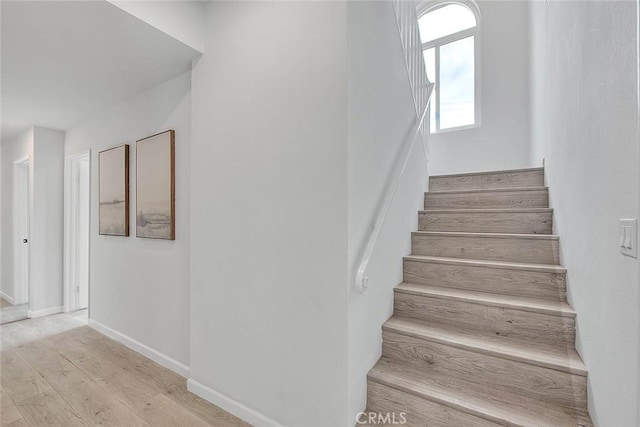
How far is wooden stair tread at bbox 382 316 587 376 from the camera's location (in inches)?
54.8

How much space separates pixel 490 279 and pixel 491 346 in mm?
502

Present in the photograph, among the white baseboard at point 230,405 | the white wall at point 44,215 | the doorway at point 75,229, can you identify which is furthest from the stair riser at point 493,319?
the white wall at point 44,215

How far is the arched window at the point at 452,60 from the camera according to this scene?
14.1 feet

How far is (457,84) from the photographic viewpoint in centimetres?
443

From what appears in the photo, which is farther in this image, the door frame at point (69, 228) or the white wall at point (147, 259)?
the door frame at point (69, 228)

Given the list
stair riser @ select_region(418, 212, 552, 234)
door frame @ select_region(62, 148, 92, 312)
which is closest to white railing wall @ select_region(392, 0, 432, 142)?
stair riser @ select_region(418, 212, 552, 234)

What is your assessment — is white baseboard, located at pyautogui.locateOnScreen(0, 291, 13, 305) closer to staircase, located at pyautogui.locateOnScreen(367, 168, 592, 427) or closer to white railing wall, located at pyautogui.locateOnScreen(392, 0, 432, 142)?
staircase, located at pyautogui.locateOnScreen(367, 168, 592, 427)

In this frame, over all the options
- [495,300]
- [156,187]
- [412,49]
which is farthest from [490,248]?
[156,187]

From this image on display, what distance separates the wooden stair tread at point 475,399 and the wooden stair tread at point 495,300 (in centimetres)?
45

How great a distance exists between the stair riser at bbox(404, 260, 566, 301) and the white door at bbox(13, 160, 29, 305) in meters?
5.16

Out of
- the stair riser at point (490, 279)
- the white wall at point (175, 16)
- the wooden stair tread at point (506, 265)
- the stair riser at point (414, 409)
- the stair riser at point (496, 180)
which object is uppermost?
the white wall at point (175, 16)

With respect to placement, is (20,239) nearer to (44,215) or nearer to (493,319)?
(44,215)

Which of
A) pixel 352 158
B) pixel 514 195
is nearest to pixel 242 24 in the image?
pixel 352 158

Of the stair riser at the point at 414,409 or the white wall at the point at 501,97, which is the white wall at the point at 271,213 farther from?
the white wall at the point at 501,97
